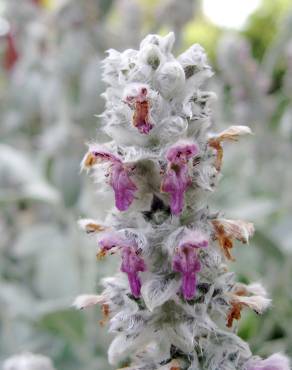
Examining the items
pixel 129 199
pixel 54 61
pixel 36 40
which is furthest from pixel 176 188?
pixel 36 40

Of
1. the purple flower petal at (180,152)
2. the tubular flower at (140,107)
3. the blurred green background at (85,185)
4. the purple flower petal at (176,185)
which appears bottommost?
the purple flower petal at (176,185)

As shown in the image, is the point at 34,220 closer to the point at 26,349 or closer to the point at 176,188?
the point at 26,349

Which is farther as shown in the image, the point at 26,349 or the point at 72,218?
the point at 72,218

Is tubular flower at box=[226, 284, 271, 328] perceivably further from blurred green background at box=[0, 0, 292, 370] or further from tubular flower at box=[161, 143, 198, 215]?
blurred green background at box=[0, 0, 292, 370]

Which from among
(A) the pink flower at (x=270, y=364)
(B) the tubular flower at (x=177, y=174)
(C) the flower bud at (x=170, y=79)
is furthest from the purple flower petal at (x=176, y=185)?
(A) the pink flower at (x=270, y=364)

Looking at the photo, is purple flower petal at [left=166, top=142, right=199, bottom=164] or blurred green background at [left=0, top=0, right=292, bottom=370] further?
blurred green background at [left=0, top=0, right=292, bottom=370]

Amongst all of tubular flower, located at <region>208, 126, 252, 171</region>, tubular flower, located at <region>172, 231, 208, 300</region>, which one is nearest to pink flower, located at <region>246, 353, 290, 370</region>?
tubular flower, located at <region>172, 231, 208, 300</region>

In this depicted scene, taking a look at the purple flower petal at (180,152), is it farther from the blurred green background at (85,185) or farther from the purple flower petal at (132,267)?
the blurred green background at (85,185)
